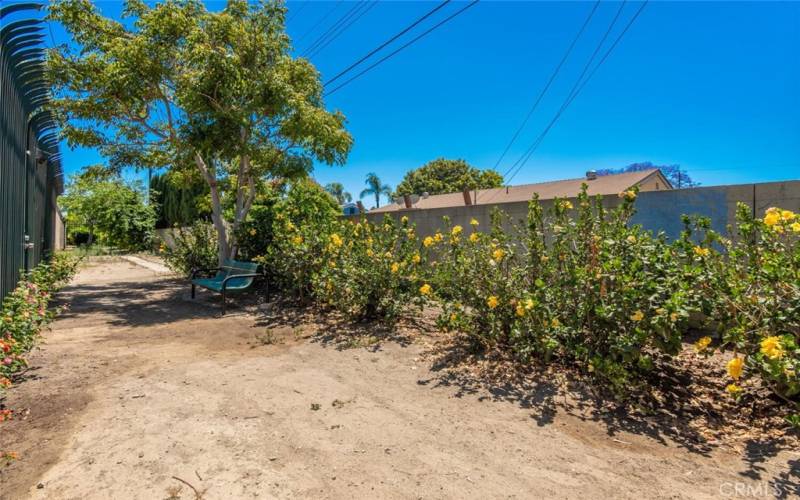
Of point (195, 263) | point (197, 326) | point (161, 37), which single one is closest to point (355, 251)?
point (197, 326)

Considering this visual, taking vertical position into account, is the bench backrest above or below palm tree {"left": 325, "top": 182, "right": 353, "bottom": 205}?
below

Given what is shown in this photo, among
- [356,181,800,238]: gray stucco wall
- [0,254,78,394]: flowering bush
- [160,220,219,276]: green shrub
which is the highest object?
[356,181,800,238]: gray stucco wall

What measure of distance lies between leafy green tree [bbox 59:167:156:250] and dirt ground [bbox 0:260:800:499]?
20758mm

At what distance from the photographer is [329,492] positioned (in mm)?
2168

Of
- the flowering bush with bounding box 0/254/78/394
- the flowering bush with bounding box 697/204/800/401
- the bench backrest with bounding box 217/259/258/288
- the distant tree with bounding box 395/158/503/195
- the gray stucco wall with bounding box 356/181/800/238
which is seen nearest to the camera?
the flowering bush with bounding box 697/204/800/401

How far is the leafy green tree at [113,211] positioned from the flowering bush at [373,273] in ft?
64.0

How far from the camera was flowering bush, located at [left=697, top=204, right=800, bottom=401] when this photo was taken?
2.36m

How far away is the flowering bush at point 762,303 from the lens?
2361mm

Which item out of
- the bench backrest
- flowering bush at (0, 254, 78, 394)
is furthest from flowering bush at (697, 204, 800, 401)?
the bench backrest

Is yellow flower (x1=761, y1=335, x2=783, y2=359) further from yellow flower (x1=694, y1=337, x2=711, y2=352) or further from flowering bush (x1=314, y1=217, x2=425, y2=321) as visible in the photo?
flowering bush (x1=314, y1=217, x2=425, y2=321)

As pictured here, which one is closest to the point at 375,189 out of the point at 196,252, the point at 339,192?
the point at 339,192

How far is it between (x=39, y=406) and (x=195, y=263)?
7.64m

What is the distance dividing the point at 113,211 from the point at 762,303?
25659 mm

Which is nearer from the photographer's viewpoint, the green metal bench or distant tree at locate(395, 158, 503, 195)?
the green metal bench
